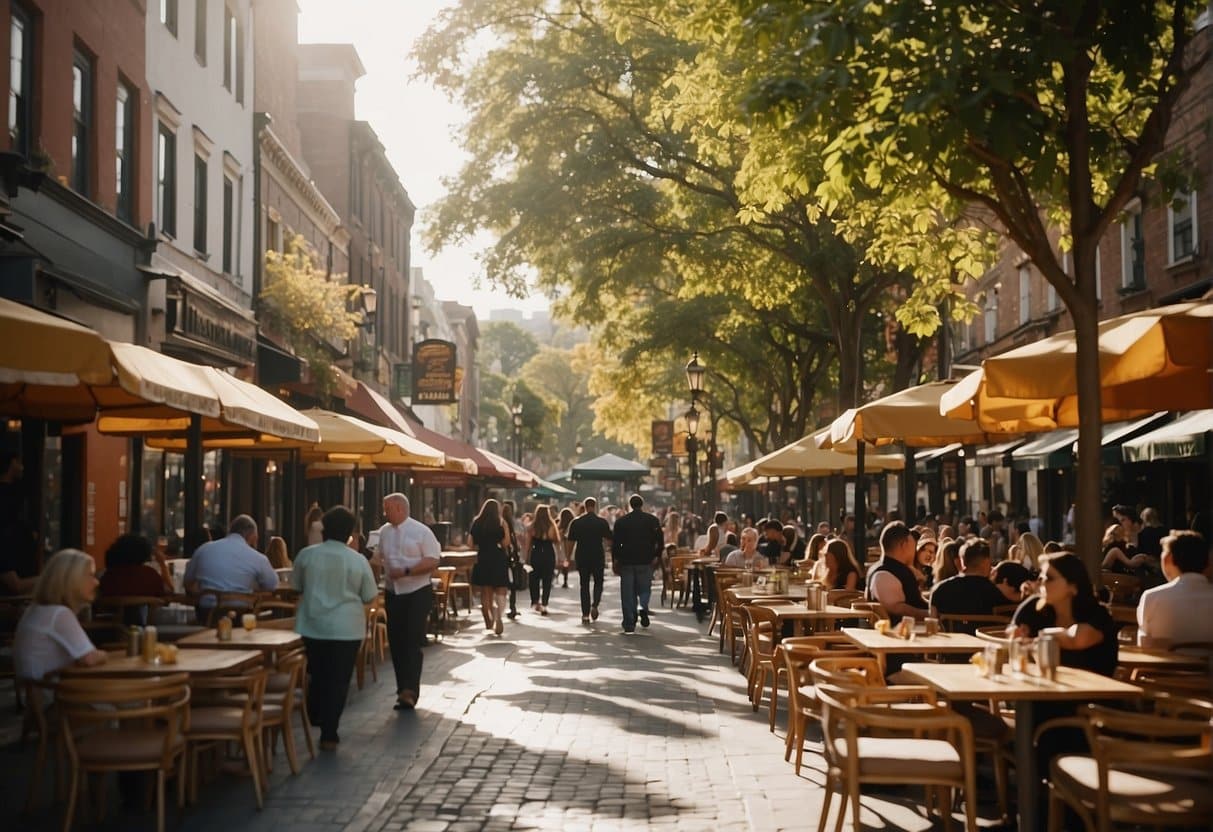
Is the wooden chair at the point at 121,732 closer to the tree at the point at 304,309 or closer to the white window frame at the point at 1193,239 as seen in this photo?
the white window frame at the point at 1193,239

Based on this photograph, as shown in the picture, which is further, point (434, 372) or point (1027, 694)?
point (434, 372)

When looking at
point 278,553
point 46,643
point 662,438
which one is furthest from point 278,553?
point 662,438

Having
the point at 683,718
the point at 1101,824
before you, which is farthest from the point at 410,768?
the point at 1101,824

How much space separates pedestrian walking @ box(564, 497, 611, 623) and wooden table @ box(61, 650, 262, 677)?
13381 millimetres

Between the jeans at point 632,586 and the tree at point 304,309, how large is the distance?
382 inches

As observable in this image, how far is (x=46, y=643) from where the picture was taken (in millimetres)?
8398

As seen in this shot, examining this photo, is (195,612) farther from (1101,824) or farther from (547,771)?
(1101,824)

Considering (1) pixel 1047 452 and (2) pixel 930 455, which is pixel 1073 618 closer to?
(1) pixel 1047 452

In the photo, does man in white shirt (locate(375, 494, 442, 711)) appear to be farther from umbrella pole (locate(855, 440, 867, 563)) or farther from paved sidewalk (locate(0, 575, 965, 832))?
umbrella pole (locate(855, 440, 867, 563))

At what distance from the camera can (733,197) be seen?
78.1 ft

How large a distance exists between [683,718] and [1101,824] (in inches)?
250

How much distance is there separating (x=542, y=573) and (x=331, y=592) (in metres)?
14.7

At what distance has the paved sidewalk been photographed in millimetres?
8609

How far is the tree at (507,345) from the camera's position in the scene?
147 m
